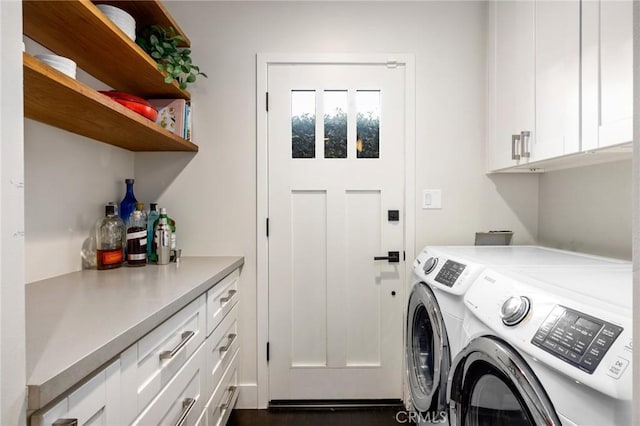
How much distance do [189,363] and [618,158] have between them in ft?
6.44

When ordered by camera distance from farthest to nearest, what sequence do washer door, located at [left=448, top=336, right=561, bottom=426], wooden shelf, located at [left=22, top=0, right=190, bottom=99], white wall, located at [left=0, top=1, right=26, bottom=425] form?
wooden shelf, located at [left=22, top=0, right=190, bottom=99] → washer door, located at [left=448, top=336, right=561, bottom=426] → white wall, located at [left=0, top=1, right=26, bottom=425]

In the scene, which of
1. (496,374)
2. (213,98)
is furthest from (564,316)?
(213,98)

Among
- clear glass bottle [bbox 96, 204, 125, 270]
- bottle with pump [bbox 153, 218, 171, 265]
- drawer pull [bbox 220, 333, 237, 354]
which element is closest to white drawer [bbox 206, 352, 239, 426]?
drawer pull [bbox 220, 333, 237, 354]

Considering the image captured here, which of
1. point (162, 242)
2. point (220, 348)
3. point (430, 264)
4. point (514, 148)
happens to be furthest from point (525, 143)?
point (162, 242)

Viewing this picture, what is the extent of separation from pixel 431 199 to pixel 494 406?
4.19 ft

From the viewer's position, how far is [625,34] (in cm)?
108

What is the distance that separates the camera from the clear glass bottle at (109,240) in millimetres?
1607

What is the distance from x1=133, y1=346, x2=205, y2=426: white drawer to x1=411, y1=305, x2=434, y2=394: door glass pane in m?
0.99

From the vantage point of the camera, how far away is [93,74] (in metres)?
1.63

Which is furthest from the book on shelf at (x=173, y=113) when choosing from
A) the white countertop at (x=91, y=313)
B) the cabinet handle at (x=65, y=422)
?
the cabinet handle at (x=65, y=422)

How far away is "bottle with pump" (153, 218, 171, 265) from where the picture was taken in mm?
1753

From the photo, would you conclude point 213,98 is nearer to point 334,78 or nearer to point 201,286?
point 334,78

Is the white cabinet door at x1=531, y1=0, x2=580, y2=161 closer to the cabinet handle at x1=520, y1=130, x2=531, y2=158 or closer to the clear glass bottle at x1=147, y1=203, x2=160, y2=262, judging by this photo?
the cabinet handle at x1=520, y1=130, x2=531, y2=158

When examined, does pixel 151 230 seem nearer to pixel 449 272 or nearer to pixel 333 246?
pixel 333 246
